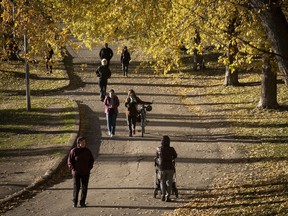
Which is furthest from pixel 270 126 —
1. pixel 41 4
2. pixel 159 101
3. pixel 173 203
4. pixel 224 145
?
pixel 41 4

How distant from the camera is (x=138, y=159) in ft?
52.7

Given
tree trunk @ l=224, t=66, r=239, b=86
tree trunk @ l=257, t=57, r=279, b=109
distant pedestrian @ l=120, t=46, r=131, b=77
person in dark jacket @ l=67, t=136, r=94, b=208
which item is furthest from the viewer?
distant pedestrian @ l=120, t=46, r=131, b=77

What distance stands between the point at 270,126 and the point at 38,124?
8.23 meters

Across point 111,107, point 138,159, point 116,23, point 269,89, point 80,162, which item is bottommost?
point 138,159

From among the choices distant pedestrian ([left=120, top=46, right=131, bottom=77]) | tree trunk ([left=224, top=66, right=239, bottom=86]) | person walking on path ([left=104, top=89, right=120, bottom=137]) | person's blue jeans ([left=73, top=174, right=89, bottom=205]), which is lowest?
person's blue jeans ([left=73, top=174, right=89, bottom=205])

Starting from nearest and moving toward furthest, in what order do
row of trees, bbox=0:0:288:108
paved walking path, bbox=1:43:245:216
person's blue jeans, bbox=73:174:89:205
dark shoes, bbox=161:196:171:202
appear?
row of trees, bbox=0:0:288:108 < person's blue jeans, bbox=73:174:89:205 < paved walking path, bbox=1:43:245:216 < dark shoes, bbox=161:196:171:202

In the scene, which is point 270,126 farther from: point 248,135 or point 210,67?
point 210,67

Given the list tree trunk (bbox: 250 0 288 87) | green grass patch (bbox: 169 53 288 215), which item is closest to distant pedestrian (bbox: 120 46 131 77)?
green grass patch (bbox: 169 53 288 215)

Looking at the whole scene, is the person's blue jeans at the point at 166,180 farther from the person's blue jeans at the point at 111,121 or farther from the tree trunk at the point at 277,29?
the person's blue jeans at the point at 111,121

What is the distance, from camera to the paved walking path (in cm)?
1251

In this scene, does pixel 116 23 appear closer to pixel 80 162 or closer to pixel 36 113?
pixel 80 162

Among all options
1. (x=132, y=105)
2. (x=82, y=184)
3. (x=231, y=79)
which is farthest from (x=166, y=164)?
(x=231, y=79)

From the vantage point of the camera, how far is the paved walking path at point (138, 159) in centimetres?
1251

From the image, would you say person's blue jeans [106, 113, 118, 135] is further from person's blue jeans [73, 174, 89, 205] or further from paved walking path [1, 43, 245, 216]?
person's blue jeans [73, 174, 89, 205]
